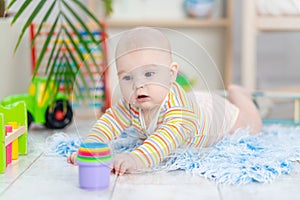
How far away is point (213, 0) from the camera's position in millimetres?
2660

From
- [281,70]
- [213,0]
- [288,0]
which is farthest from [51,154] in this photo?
[281,70]

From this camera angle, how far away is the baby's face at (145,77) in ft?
4.58

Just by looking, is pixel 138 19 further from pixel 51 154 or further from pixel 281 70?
pixel 51 154

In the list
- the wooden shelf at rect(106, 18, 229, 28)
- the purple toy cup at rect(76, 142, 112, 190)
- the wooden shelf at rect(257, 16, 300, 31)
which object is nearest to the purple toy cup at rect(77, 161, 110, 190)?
the purple toy cup at rect(76, 142, 112, 190)

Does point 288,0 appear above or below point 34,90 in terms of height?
above

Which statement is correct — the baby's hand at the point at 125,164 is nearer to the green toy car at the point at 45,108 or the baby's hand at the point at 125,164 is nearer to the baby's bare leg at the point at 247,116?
the baby's bare leg at the point at 247,116

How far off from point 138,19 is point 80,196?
154 centimetres

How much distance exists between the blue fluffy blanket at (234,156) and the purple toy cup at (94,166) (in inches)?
8.1

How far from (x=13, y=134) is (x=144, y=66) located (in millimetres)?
417

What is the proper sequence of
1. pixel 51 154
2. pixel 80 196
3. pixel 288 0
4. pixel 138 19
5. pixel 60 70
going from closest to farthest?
pixel 80 196, pixel 51 154, pixel 60 70, pixel 288 0, pixel 138 19

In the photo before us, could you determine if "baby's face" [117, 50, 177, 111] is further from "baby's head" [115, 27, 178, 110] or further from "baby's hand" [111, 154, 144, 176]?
"baby's hand" [111, 154, 144, 176]

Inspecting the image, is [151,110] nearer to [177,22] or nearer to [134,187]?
[134,187]

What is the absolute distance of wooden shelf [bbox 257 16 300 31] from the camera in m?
2.24

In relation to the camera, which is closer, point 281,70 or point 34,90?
point 34,90
